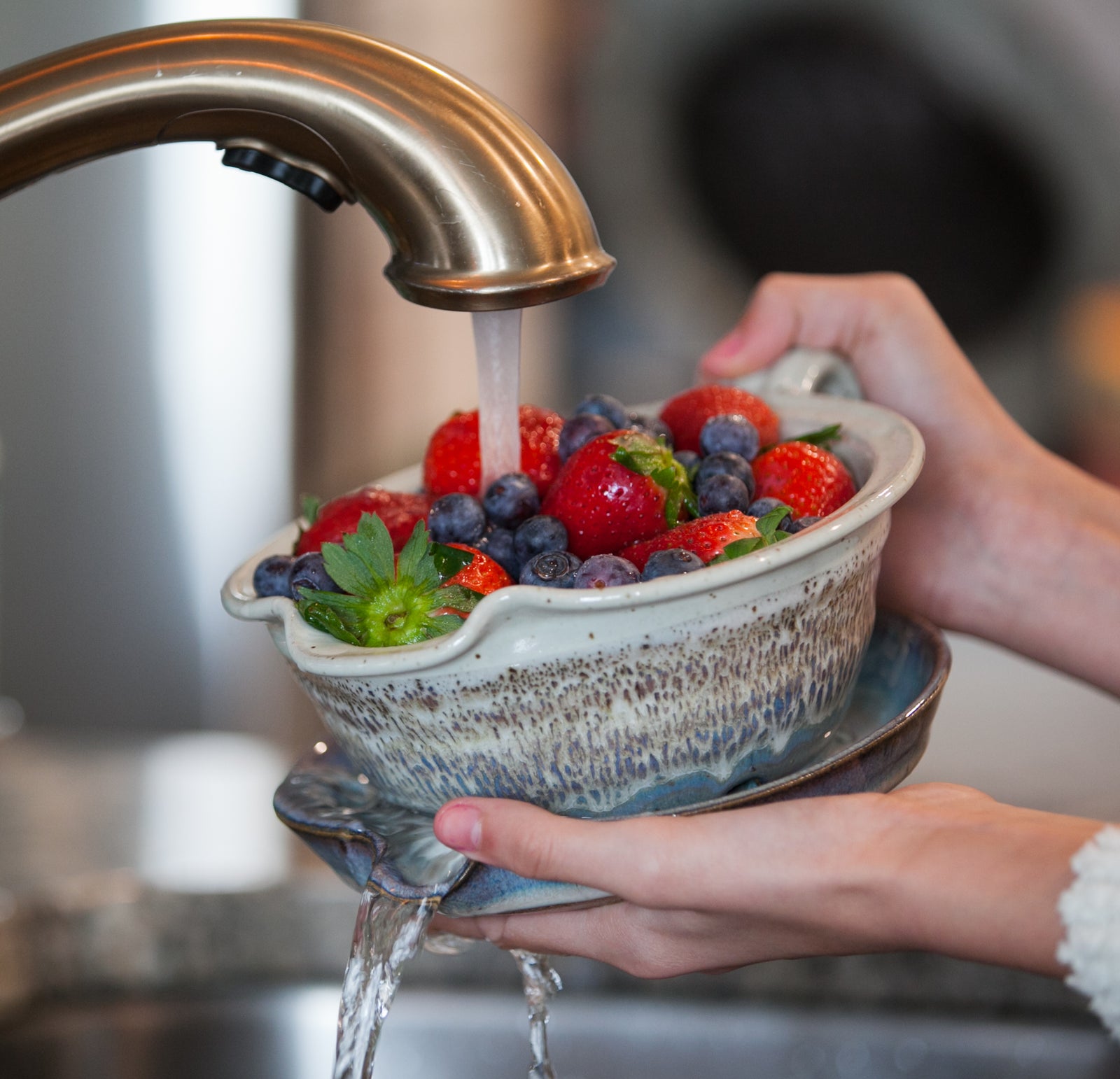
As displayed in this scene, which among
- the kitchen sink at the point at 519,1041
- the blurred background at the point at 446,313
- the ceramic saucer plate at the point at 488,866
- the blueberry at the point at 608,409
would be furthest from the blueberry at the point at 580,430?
the blurred background at the point at 446,313

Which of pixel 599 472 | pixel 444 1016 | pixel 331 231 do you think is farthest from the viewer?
pixel 331 231

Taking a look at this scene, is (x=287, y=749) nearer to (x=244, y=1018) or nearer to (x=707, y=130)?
(x=244, y=1018)

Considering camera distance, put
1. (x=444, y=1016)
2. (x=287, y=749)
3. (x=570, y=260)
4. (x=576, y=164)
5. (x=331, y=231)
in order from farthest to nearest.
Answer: (x=576, y=164) → (x=331, y=231) → (x=287, y=749) → (x=444, y=1016) → (x=570, y=260)

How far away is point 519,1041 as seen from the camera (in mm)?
905

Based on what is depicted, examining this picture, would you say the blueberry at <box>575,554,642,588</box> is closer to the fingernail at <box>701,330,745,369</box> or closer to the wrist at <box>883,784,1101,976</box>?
the wrist at <box>883,784,1101,976</box>

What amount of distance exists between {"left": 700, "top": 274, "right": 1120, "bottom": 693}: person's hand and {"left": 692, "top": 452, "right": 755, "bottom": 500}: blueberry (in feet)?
0.85

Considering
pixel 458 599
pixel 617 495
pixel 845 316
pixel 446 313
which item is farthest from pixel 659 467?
pixel 446 313

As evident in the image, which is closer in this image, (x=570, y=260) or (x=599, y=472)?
(x=570, y=260)

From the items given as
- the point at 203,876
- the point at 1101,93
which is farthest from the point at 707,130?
the point at 203,876

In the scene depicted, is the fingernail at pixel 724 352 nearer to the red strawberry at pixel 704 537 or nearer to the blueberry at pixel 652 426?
the blueberry at pixel 652 426

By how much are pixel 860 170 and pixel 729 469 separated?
4.72 ft

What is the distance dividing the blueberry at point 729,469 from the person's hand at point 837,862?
18cm

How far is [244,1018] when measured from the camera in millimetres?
914

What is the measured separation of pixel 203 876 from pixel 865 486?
0.60m
